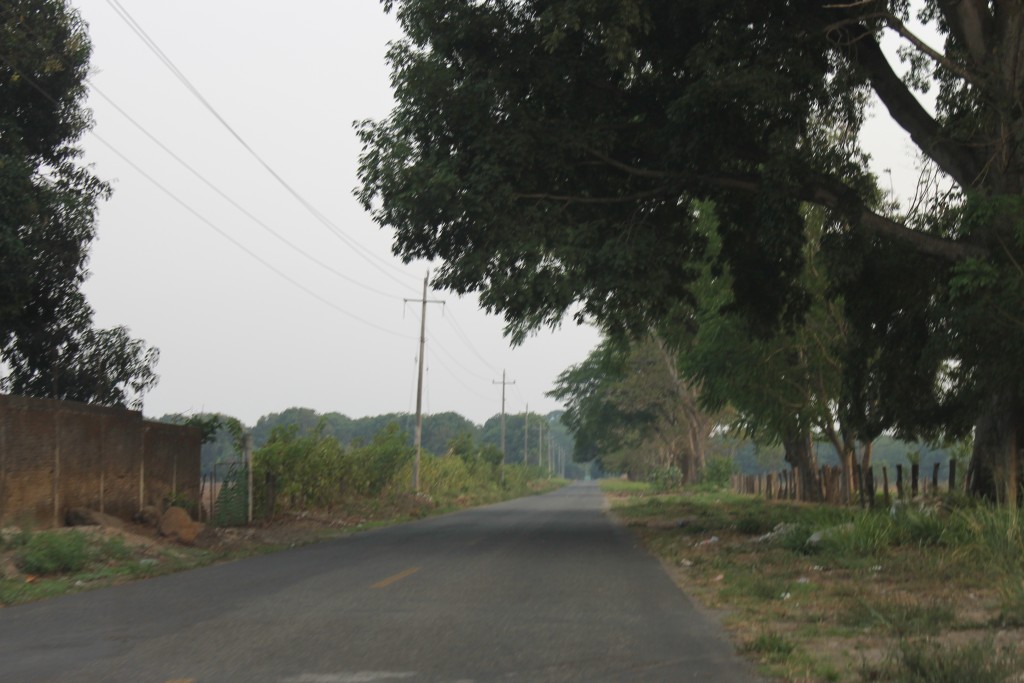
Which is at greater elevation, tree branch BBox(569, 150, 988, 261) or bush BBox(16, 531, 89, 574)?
tree branch BBox(569, 150, 988, 261)

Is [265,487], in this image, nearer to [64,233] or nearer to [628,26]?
[64,233]

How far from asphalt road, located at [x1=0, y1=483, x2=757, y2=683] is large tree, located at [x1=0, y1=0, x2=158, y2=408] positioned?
9.97 metres

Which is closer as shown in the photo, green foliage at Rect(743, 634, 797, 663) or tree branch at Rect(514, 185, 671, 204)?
green foliage at Rect(743, 634, 797, 663)

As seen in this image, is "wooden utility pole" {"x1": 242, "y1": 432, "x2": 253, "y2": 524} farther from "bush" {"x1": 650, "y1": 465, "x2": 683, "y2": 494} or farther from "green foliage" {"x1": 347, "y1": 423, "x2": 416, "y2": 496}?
"bush" {"x1": 650, "y1": 465, "x2": 683, "y2": 494}

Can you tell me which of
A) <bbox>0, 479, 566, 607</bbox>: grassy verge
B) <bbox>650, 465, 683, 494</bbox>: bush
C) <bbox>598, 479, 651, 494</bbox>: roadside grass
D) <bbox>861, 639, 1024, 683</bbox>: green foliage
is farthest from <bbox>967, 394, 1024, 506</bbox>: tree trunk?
<bbox>598, 479, 651, 494</bbox>: roadside grass

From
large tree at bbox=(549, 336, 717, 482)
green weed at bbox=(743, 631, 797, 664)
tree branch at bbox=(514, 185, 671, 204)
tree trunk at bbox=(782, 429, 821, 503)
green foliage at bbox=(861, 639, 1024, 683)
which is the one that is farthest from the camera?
large tree at bbox=(549, 336, 717, 482)

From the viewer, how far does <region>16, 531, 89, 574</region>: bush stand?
14.2 meters

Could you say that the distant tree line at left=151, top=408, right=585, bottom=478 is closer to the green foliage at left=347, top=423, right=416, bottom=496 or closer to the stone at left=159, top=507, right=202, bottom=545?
the green foliage at left=347, top=423, right=416, bottom=496

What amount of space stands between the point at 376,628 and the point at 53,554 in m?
7.44

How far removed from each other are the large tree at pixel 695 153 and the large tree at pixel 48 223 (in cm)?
723

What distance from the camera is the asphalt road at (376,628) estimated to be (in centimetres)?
734

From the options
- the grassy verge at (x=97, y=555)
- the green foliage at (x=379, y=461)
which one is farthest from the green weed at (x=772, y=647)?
the green foliage at (x=379, y=461)

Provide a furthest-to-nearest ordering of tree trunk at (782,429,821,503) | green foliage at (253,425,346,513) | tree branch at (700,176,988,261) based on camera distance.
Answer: tree trunk at (782,429,821,503) → green foliage at (253,425,346,513) → tree branch at (700,176,988,261)

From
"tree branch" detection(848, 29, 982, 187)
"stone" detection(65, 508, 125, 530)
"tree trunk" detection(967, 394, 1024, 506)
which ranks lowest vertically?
"stone" detection(65, 508, 125, 530)
